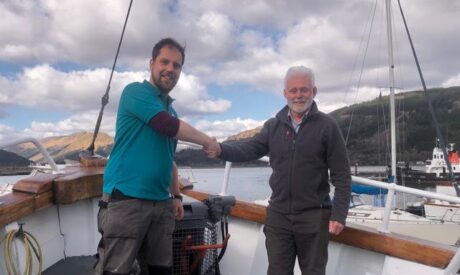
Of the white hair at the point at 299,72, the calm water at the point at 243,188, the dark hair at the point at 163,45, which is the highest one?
the dark hair at the point at 163,45

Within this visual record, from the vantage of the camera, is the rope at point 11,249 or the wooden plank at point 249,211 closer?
the rope at point 11,249

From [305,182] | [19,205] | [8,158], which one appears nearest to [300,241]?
[305,182]

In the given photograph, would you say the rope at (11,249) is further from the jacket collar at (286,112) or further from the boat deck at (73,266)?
the jacket collar at (286,112)

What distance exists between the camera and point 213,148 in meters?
2.95

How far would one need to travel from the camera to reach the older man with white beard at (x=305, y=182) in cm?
255

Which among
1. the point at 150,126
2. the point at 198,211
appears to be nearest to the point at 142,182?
the point at 150,126

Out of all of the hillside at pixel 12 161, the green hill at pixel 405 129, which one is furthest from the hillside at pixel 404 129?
the hillside at pixel 12 161

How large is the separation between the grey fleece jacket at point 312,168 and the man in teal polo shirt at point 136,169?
24.9 inches

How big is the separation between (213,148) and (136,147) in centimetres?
69

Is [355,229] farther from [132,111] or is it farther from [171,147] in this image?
[132,111]

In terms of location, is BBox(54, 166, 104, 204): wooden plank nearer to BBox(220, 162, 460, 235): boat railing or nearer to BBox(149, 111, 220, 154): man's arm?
BBox(149, 111, 220, 154): man's arm

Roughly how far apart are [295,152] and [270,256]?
0.69m

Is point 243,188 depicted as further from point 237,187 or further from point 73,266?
point 73,266

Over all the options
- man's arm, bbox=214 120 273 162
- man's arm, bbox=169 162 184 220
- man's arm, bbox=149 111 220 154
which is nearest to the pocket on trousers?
man's arm, bbox=149 111 220 154
